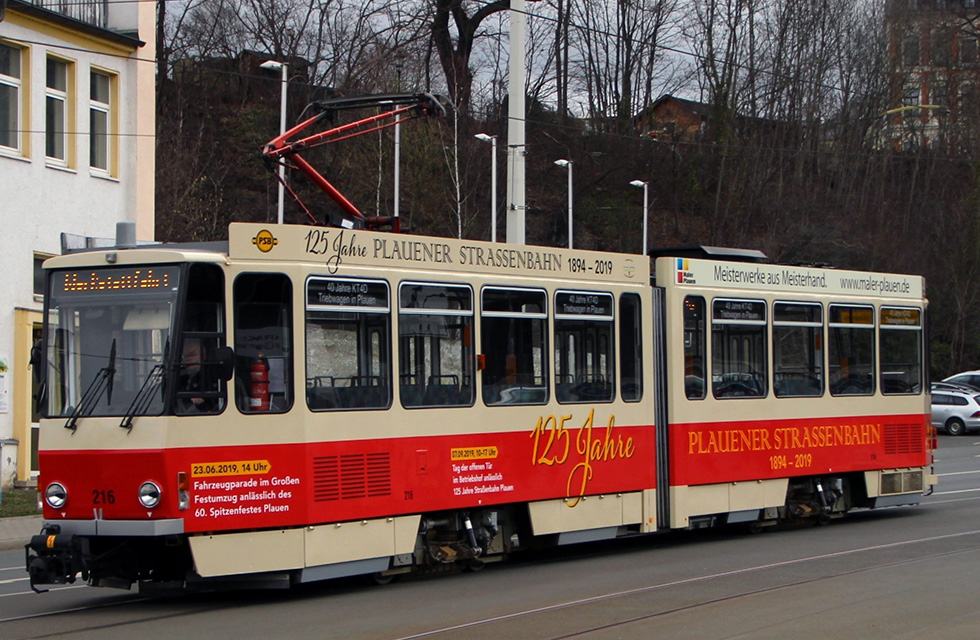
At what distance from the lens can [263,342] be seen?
10.8 metres

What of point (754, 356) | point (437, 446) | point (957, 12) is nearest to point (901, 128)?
point (957, 12)

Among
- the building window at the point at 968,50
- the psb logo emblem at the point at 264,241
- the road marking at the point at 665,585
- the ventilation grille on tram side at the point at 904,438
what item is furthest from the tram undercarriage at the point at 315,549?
the building window at the point at 968,50

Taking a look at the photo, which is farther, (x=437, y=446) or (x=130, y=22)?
(x=130, y=22)

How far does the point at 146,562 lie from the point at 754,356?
7.58 meters

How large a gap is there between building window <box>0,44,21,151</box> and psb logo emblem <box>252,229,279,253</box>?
13.0 meters

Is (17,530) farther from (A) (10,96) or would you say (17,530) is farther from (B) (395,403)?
(A) (10,96)

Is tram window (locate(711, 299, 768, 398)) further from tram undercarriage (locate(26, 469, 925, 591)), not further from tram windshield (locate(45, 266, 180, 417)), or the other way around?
tram windshield (locate(45, 266, 180, 417))

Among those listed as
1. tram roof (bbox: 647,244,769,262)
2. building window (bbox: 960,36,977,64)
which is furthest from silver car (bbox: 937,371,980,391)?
tram roof (bbox: 647,244,769,262)

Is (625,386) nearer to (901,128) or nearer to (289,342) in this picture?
(289,342)

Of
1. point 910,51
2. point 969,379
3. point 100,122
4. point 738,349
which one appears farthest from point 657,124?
point 738,349

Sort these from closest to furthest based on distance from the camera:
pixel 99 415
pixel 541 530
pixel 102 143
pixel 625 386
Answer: pixel 99 415 < pixel 541 530 < pixel 625 386 < pixel 102 143

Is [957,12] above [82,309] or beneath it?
above

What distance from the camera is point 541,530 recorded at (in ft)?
42.3

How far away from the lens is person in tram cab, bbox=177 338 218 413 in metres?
10.3
